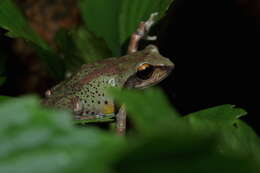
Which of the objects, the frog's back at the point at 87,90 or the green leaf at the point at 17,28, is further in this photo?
the frog's back at the point at 87,90

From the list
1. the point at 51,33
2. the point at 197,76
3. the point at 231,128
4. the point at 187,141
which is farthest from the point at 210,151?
the point at 51,33

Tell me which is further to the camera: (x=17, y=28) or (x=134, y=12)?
(x=134, y=12)

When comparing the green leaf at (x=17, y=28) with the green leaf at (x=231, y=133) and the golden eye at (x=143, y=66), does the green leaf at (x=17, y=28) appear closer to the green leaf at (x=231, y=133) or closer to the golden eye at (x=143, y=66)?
the golden eye at (x=143, y=66)

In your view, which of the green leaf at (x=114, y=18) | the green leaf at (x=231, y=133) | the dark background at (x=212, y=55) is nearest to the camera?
the green leaf at (x=231, y=133)

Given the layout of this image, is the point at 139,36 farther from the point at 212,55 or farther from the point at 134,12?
the point at 212,55

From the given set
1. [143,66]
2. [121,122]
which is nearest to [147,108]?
[121,122]

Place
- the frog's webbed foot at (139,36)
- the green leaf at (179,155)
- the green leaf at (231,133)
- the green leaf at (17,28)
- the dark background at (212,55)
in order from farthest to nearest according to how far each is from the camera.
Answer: the dark background at (212,55) → the frog's webbed foot at (139,36) → the green leaf at (17,28) → the green leaf at (231,133) → the green leaf at (179,155)

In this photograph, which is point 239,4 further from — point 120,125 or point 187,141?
point 187,141

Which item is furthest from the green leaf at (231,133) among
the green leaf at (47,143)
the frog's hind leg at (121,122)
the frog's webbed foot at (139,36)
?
the frog's webbed foot at (139,36)
